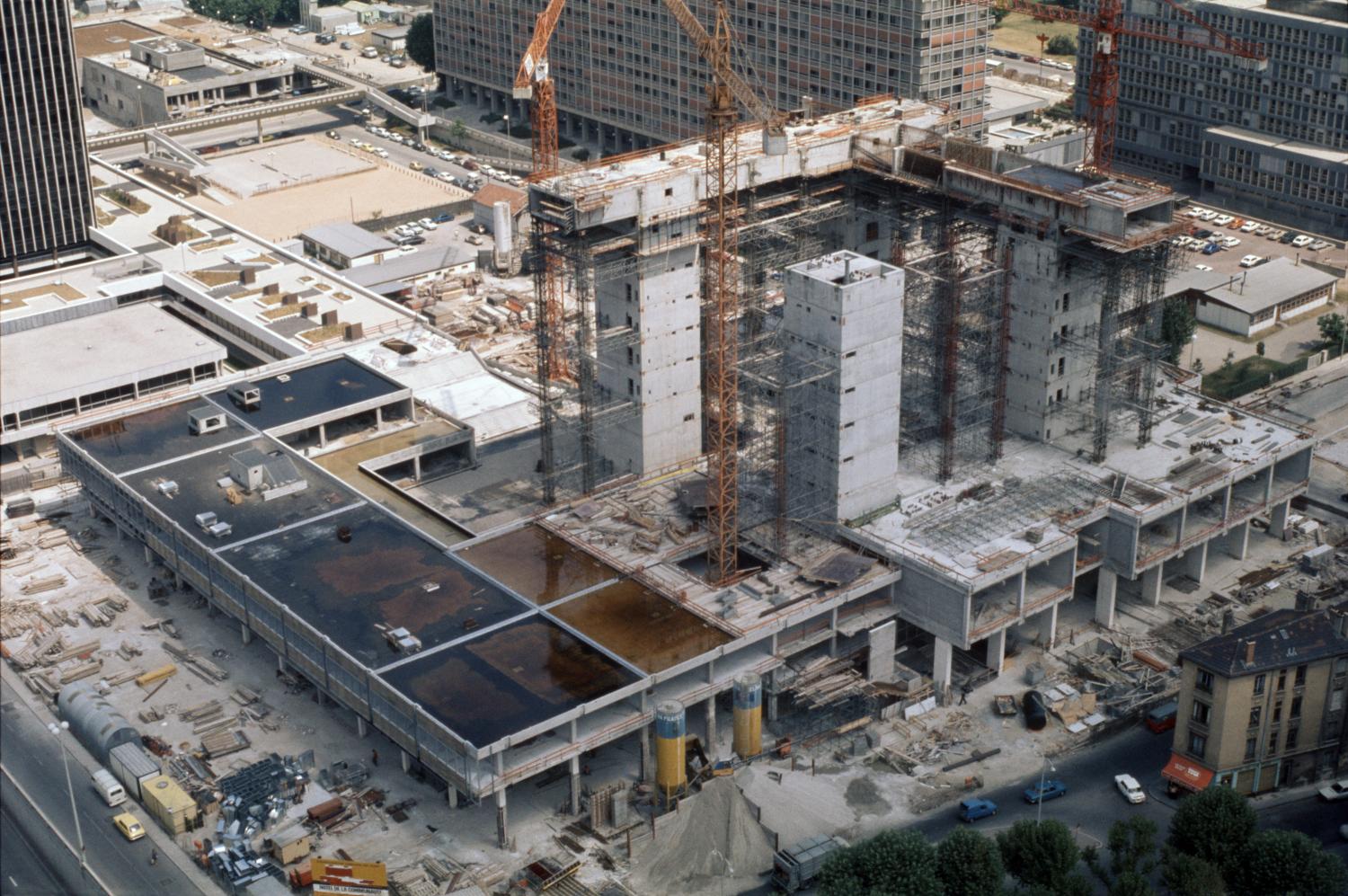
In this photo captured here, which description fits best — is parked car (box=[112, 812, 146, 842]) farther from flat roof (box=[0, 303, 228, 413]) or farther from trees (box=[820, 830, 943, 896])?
flat roof (box=[0, 303, 228, 413])

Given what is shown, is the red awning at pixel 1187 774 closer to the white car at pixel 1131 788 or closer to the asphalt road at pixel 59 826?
the white car at pixel 1131 788

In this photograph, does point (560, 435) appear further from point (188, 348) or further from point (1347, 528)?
point (1347, 528)

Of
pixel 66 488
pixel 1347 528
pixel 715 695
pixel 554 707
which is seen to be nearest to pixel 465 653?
pixel 554 707

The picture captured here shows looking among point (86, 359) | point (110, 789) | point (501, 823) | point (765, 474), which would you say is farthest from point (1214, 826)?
point (86, 359)

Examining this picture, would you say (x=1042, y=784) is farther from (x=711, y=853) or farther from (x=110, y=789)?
(x=110, y=789)

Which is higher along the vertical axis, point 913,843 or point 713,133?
point 713,133

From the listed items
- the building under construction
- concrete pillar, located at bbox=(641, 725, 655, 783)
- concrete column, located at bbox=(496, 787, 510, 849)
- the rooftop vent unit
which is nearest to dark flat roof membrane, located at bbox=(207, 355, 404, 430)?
the building under construction
